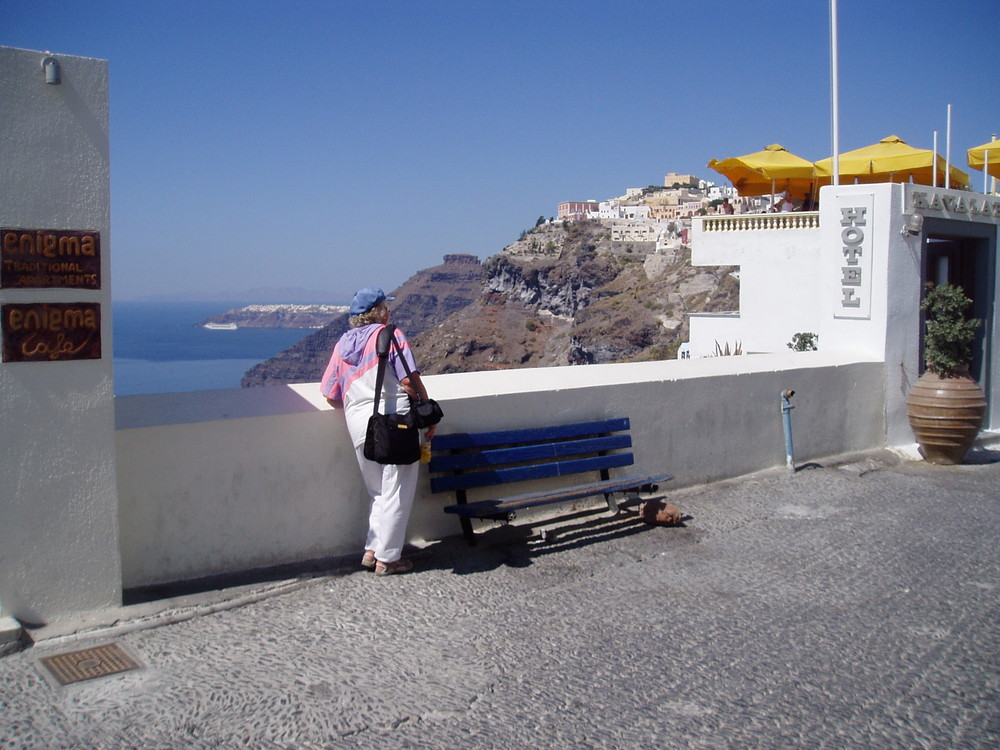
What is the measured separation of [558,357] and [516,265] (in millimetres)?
35726

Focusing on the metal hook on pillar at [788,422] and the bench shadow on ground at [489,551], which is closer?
the bench shadow on ground at [489,551]

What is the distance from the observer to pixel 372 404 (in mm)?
5098

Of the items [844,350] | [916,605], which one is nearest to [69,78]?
[916,605]

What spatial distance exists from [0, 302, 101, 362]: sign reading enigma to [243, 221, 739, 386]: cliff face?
44.6 meters

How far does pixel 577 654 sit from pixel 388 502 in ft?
4.74

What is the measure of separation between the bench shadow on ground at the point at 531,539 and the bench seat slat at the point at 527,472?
0.31 metres

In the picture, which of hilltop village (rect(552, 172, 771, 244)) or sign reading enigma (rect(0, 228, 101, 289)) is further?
hilltop village (rect(552, 172, 771, 244))

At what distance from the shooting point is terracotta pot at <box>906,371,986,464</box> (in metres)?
8.79

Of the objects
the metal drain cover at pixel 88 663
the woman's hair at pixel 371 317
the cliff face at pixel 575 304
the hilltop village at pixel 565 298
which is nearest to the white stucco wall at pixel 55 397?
the metal drain cover at pixel 88 663

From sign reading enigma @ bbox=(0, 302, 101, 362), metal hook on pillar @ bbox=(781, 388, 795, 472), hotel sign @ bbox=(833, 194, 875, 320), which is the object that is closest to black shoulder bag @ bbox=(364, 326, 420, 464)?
sign reading enigma @ bbox=(0, 302, 101, 362)

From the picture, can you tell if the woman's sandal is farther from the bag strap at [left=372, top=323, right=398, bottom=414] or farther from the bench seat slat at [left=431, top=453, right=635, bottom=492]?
the bag strap at [left=372, top=323, right=398, bottom=414]

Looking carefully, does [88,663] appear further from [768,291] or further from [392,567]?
[768,291]

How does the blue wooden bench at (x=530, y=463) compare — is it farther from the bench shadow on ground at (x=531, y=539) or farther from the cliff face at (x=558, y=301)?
the cliff face at (x=558, y=301)

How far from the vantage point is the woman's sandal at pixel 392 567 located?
17.0 ft
